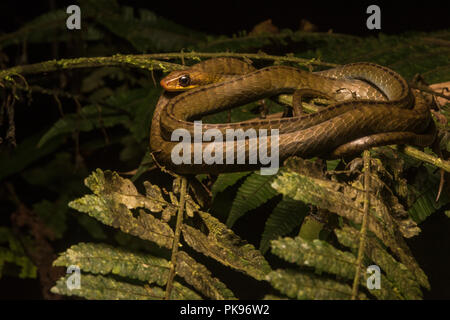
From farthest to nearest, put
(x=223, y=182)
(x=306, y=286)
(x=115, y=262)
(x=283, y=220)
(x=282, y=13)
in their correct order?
A: (x=282, y=13), (x=223, y=182), (x=283, y=220), (x=115, y=262), (x=306, y=286)

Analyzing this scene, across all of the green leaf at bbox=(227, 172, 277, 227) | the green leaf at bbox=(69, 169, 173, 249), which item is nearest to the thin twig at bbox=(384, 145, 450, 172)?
the green leaf at bbox=(227, 172, 277, 227)

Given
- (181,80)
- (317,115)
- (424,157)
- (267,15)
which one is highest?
(267,15)

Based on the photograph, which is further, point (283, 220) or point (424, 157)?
point (283, 220)

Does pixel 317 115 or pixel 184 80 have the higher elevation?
pixel 184 80

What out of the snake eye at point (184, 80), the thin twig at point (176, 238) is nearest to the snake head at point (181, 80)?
the snake eye at point (184, 80)

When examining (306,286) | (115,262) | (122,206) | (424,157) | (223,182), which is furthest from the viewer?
(223,182)

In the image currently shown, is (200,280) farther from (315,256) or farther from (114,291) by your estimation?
(315,256)

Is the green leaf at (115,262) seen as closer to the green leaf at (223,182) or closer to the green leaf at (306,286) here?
the green leaf at (306,286)

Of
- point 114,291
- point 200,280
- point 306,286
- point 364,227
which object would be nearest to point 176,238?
point 200,280
